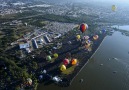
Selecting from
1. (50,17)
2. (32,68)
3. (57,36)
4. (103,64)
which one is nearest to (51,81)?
(32,68)

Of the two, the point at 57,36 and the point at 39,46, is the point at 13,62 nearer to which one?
the point at 39,46

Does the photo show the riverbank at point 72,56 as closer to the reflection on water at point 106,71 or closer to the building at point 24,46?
the reflection on water at point 106,71

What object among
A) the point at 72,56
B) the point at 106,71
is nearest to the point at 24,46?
the point at 72,56

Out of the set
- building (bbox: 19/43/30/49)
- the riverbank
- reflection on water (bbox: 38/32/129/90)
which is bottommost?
reflection on water (bbox: 38/32/129/90)

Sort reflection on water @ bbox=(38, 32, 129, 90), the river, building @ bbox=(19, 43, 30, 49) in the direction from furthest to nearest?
building @ bbox=(19, 43, 30, 49), reflection on water @ bbox=(38, 32, 129, 90), the river

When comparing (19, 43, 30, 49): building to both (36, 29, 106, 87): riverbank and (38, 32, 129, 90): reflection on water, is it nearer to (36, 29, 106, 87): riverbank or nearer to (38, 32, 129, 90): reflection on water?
(36, 29, 106, 87): riverbank

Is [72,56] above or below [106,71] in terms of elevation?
above

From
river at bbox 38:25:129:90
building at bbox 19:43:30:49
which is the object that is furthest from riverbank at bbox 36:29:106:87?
building at bbox 19:43:30:49

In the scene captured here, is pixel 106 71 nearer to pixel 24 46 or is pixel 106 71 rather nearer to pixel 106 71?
pixel 106 71
